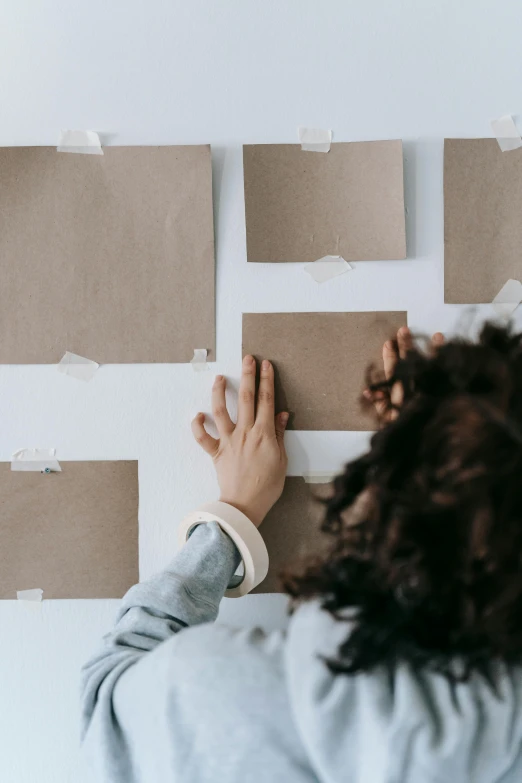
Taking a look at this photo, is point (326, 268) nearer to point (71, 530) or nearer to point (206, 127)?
point (206, 127)

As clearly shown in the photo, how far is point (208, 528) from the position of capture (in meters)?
0.78

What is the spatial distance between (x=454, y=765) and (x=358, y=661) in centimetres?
10

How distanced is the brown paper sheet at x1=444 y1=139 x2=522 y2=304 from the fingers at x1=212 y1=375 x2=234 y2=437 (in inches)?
13.6

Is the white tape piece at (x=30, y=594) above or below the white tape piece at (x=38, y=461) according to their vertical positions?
below

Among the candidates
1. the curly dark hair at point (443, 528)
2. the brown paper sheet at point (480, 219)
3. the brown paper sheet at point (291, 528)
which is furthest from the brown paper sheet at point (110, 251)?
the curly dark hair at point (443, 528)

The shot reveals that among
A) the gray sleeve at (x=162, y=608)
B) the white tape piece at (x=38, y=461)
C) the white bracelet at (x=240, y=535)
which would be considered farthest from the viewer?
the white tape piece at (x=38, y=461)

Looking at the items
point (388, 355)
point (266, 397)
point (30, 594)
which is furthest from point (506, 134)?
point (30, 594)

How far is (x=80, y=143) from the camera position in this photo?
860 mm

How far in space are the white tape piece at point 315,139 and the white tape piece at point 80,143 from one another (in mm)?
284

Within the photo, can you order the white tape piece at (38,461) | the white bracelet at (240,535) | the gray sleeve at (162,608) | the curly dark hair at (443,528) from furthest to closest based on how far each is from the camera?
1. the white tape piece at (38,461)
2. the white bracelet at (240,535)
3. the gray sleeve at (162,608)
4. the curly dark hair at (443,528)

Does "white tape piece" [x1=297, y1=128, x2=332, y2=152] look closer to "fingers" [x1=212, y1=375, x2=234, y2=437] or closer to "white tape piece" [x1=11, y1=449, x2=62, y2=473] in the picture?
"fingers" [x1=212, y1=375, x2=234, y2=437]

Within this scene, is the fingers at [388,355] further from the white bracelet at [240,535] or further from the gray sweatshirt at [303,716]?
the gray sweatshirt at [303,716]

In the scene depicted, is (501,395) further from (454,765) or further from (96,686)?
(96,686)

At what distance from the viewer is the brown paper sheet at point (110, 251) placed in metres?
0.86
